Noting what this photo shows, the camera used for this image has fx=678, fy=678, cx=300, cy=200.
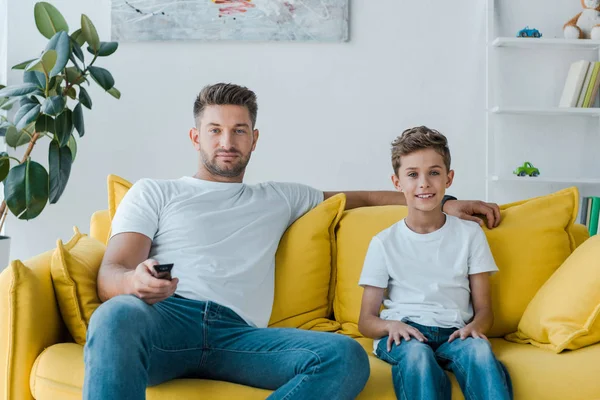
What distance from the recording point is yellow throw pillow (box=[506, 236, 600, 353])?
5.66ft

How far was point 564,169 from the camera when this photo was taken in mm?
3309

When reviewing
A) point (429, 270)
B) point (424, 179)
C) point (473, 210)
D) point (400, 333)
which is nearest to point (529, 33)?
point (473, 210)

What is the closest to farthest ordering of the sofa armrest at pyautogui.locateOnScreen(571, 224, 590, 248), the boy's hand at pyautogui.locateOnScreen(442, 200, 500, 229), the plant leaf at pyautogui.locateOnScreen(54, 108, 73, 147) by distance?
the boy's hand at pyautogui.locateOnScreen(442, 200, 500, 229) < the sofa armrest at pyautogui.locateOnScreen(571, 224, 590, 248) < the plant leaf at pyautogui.locateOnScreen(54, 108, 73, 147)

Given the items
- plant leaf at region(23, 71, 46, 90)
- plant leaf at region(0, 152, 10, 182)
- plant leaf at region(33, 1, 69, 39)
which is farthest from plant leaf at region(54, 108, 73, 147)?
plant leaf at region(33, 1, 69, 39)

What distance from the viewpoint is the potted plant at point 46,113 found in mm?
2582

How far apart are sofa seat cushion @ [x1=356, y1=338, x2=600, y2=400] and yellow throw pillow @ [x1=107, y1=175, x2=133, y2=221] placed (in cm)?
94

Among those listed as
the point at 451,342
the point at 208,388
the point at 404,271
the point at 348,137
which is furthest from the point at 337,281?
the point at 348,137

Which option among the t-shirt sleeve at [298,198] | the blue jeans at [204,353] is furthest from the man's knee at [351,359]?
the t-shirt sleeve at [298,198]

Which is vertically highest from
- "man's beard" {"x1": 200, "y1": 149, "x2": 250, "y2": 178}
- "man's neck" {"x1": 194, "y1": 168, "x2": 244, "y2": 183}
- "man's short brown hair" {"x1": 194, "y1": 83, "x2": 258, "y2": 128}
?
"man's short brown hair" {"x1": 194, "y1": 83, "x2": 258, "y2": 128}

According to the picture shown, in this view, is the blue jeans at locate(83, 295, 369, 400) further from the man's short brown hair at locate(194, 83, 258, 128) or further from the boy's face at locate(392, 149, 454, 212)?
the man's short brown hair at locate(194, 83, 258, 128)

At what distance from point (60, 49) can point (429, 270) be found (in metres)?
1.65

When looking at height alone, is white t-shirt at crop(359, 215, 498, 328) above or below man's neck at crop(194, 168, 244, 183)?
below

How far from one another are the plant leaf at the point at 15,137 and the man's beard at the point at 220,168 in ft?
3.72

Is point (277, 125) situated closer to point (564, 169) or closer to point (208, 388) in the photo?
point (564, 169)
